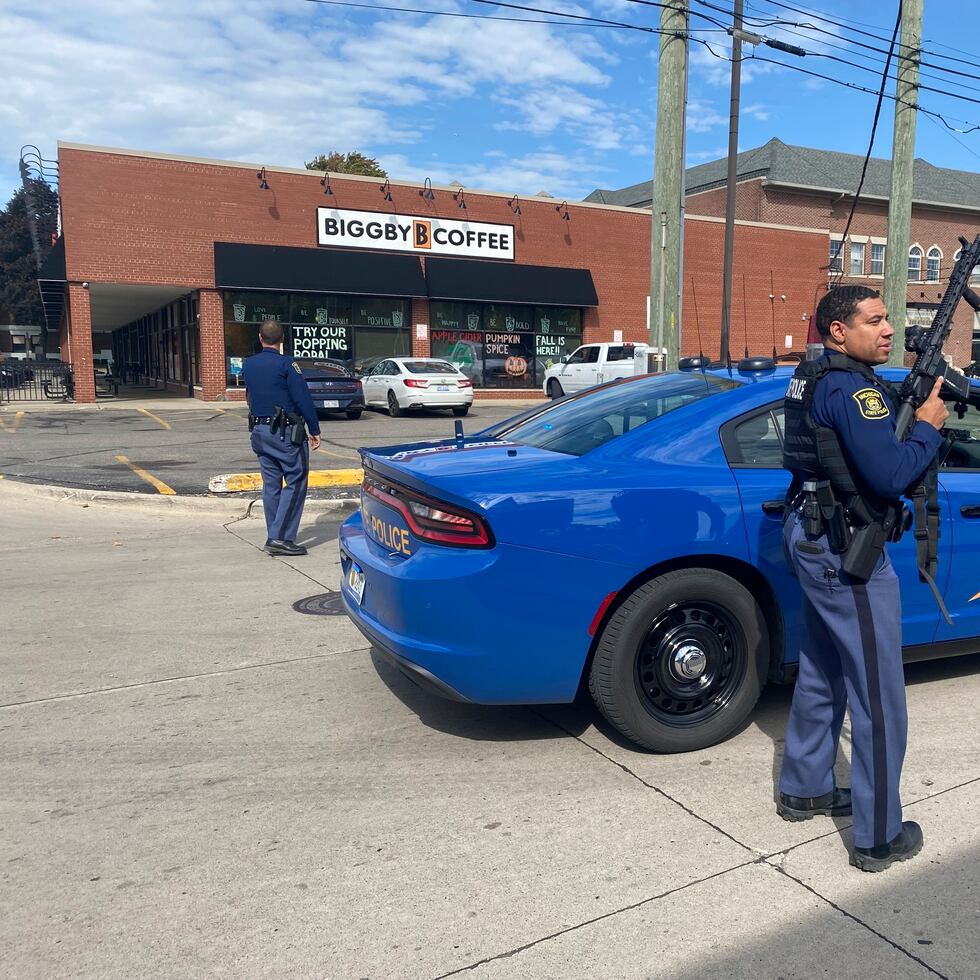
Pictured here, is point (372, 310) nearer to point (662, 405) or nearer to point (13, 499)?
point (13, 499)

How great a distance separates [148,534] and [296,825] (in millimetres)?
5918

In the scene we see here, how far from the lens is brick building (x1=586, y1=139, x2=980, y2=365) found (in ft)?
128

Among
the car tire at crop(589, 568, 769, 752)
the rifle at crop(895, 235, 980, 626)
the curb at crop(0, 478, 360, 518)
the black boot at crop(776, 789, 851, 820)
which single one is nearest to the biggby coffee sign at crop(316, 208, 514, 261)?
the curb at crop(0, 478, 360, 518)

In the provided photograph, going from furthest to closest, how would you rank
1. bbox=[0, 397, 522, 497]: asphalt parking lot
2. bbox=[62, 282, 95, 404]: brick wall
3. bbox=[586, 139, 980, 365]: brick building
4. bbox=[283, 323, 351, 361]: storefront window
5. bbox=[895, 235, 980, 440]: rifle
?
bbox=[586, 139, 980, 365]: brick building → bbox=[283, 323, 351, 361]: storefront window → bbox=[62, 282, 95, 404]: brick wall → bbox=[0, 397, 522, 497]: asphalt parking lot → bbox=[895, 235, 980, 440]: rifle

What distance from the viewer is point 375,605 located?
12.4 feet

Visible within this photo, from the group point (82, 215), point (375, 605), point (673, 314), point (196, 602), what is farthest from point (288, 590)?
point (82, 215)

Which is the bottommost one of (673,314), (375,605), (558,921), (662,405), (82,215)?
(558,921)

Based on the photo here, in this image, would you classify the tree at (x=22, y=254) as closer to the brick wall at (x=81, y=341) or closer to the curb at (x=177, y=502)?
the brick wall at (x=81, y=341)

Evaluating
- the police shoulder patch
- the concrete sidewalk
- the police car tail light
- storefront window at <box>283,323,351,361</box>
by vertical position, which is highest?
storefront window at <box>283,323,351,361</box>

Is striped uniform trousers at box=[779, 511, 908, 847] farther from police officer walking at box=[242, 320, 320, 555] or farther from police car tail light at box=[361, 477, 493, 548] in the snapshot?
police officer walking at box=[242, 320, 320, 555]

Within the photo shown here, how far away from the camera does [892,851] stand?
292 centimetres

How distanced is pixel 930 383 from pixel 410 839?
7.42 feet

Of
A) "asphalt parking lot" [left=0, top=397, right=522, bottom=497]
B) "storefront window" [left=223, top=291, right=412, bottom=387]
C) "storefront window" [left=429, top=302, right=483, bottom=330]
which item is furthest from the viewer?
"storefront window" [left=429, top=302, right=483, bottom=330]

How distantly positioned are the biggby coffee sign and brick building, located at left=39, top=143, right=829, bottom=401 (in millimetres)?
39
